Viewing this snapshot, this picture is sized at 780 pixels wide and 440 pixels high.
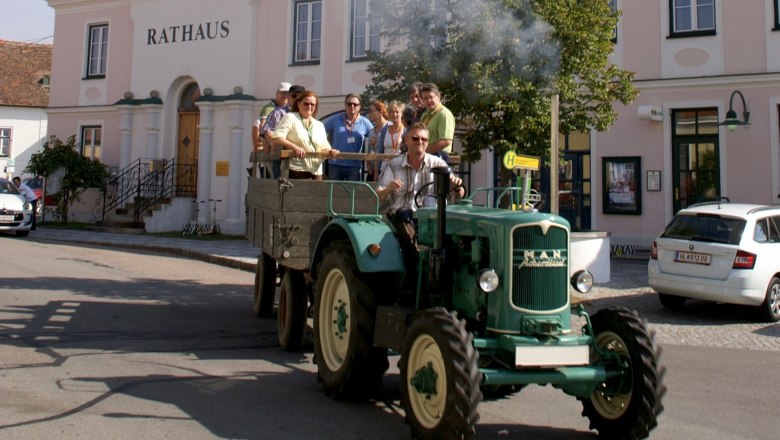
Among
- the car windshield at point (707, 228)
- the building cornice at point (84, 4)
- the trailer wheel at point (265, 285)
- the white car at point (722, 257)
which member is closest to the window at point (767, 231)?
the white car at point (722, 257)

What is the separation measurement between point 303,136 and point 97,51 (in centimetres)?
2205

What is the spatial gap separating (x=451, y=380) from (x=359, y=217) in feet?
7.23

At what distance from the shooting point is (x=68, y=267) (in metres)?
13.6

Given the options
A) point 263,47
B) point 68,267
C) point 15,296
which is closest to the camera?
point 15,296

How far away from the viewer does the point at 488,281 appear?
435cm

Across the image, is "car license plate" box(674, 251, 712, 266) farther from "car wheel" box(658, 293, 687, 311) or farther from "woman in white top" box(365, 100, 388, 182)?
"woman in white top" box(365, 100, 388, 182)

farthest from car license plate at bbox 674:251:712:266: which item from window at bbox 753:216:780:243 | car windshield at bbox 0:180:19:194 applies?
car windshield at bbox 0:180:19:194

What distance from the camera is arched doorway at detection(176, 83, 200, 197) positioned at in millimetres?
24156

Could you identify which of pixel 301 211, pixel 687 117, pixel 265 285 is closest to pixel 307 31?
pixel 687 117

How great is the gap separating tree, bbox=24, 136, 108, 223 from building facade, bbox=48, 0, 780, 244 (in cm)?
115

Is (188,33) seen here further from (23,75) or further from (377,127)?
(23,75)

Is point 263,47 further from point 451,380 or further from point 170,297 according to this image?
point 451,380

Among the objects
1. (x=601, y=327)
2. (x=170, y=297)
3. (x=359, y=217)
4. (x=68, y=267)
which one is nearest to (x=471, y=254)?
(x=601, y=327)

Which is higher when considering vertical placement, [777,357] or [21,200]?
[21,200]
